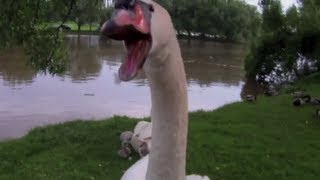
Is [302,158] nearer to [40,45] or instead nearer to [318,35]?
[40,45]

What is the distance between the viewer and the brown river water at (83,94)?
14.1 m

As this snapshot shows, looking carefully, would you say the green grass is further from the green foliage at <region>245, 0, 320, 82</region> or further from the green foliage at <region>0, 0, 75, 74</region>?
the green foliage at <region>245, 0, 320, 82</region>

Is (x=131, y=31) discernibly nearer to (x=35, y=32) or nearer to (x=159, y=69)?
(x=159, y=69)

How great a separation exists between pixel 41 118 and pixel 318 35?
13238 mm

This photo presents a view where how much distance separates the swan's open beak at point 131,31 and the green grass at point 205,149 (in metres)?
5.21

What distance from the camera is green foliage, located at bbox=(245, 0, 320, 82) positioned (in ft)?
73.0

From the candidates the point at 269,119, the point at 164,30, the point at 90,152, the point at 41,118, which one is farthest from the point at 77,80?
the point at 164,30

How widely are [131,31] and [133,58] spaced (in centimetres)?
10

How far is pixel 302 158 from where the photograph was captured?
7.89 metres

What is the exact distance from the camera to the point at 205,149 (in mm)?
8062

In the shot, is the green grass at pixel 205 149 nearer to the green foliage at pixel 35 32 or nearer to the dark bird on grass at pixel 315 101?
the dark bird on grass at pixel 315 101

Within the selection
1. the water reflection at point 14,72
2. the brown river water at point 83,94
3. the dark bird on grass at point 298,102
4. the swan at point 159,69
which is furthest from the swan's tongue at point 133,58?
the water reflection at point 14,72

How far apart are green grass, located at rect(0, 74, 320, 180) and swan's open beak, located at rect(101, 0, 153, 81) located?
5211 millimetres

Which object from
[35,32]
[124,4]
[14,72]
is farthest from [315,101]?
[14,72]
